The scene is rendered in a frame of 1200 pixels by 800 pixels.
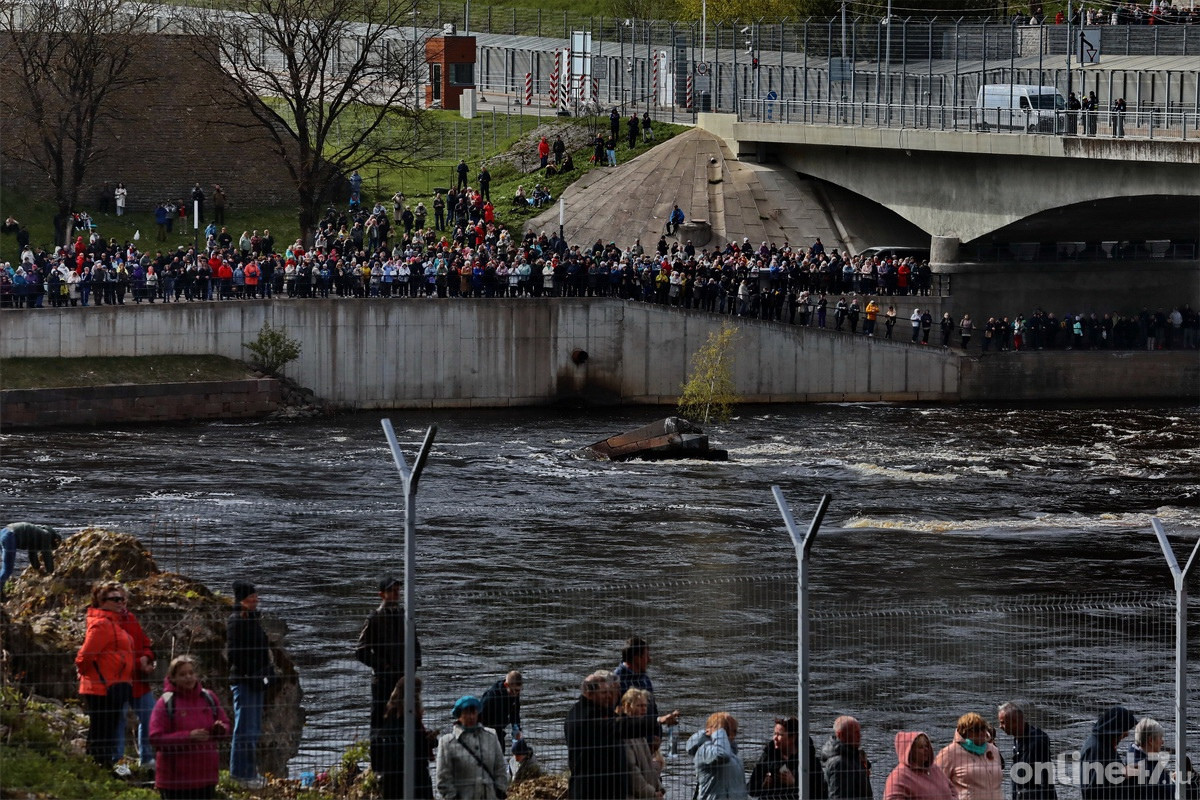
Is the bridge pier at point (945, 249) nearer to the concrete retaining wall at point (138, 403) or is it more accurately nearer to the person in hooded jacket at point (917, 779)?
the concrete retaining wall at point (138, 403)

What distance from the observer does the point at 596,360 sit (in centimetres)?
6494

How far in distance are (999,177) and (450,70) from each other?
33466mm

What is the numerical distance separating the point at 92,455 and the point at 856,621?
24449 millimetres

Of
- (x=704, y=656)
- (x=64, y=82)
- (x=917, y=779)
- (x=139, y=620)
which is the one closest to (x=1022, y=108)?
(x=64, y=82)

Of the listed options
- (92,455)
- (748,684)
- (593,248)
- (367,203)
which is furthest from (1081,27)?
(748,684)

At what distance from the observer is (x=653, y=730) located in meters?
17.5

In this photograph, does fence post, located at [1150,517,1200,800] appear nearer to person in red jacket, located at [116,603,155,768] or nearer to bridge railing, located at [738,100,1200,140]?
person in red jacket, located at [116,603,155,768]

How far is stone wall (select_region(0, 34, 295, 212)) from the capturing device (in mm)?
77438

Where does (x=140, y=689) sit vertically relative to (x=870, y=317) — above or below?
below

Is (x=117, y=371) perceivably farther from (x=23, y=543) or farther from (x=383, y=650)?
(x=383, y=650)

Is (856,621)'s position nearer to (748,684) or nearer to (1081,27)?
(748,684)

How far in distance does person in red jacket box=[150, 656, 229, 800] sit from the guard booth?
77.2 meters

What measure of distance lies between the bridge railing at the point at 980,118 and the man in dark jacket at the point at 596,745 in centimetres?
4638

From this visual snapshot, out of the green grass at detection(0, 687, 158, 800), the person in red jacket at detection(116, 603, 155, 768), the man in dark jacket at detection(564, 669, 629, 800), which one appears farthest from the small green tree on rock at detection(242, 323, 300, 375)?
the man in dark jacket at detection(564, 669, 629, 800)
